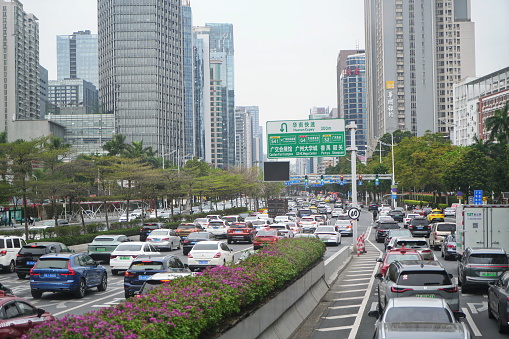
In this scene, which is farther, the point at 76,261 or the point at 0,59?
the point at 0,59

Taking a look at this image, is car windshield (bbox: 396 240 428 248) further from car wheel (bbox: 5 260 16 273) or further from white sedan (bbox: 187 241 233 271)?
car wheel (bbox: 5 260 16 273)

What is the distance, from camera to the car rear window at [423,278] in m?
14.6

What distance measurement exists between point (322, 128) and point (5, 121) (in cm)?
16861

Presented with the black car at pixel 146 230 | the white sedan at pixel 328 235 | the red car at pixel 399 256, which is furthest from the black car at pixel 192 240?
the red car at pixel 399 256

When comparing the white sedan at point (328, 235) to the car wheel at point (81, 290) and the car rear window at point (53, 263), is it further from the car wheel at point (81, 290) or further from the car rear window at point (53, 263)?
the car rear window at point (53, 263)

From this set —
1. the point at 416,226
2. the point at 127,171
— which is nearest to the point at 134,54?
the point at 127,171

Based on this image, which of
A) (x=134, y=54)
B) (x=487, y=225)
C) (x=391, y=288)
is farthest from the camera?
(x=134, y=54)

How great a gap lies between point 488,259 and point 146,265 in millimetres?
10860

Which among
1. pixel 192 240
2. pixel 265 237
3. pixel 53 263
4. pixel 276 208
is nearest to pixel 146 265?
pixel 53 263

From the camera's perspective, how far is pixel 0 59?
194000 mm

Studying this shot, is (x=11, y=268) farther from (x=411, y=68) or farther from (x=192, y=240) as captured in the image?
(x=411, y=68)

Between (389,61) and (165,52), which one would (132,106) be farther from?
(389,61)

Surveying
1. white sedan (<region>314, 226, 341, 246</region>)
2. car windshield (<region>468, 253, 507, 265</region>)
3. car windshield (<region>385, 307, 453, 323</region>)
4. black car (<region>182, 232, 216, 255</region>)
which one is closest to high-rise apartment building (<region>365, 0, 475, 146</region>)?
white sedan (<region>314, 226, 341, 246</region>)

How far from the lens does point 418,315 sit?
35.2 ft
